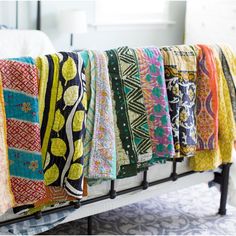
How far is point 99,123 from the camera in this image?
5.57 feet

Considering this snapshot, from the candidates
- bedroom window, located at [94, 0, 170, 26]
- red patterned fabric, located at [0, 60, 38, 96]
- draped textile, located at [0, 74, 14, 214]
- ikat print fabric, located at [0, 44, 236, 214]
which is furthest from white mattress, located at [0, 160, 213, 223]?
bedroom window, located at [94, 0, 170, 26]

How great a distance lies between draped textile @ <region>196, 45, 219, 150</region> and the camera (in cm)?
194

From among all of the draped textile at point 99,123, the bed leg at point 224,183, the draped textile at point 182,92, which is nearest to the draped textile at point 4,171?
the draped textile at point 99,123

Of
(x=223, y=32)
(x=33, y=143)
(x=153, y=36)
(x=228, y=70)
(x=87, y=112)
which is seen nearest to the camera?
(x=33, y=143)

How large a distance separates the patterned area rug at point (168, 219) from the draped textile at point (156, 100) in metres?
0.61

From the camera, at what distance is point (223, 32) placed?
4.21 m

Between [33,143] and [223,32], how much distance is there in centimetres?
312

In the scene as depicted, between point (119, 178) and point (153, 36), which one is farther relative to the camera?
point (153, 36)

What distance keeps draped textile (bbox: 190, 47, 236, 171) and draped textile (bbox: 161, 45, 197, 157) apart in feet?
0.46

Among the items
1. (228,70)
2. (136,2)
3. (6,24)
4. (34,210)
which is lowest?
(34,210)

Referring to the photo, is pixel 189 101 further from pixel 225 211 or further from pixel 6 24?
pixel 6 24

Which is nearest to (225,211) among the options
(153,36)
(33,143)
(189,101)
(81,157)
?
(189,101)

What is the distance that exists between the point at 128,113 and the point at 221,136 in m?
0.54

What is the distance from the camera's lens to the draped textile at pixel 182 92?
1.86 m
